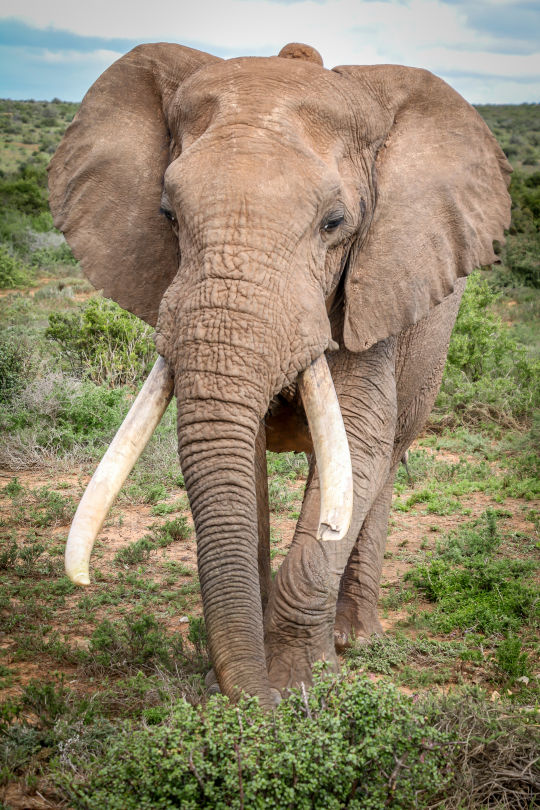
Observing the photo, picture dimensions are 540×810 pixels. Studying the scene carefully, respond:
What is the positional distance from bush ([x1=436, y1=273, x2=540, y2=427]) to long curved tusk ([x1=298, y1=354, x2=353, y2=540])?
6075 mm

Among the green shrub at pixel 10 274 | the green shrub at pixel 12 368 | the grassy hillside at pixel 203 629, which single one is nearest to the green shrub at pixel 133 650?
the grassy hillside at pixel 203 629

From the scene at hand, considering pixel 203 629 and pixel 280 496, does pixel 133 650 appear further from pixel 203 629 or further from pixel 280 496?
pixel 280 496

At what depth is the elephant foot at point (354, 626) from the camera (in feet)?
15.9

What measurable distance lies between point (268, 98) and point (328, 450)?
1454 mm

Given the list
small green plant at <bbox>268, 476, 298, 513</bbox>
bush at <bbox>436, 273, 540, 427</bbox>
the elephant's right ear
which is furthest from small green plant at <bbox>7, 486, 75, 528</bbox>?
bush at <bbox>436, 273, 540, 427</bbox>

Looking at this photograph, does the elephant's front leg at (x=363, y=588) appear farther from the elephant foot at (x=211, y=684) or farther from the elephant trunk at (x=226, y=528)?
the elephant trunk at (x=226, y=528)

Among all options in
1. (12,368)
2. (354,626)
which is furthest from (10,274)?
(354,626)

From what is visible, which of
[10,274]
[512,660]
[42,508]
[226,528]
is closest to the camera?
[226,528]

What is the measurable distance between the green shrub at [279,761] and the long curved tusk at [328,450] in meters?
0.60

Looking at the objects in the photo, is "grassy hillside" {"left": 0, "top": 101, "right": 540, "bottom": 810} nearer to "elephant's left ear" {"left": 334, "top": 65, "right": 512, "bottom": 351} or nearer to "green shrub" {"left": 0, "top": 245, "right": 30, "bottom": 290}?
"elephant's left ear" {"left": 334, "top": 65, "right": 512, "bottom": 351}

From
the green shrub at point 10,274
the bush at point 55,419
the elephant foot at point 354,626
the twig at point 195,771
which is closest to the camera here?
the twig at point 195,771

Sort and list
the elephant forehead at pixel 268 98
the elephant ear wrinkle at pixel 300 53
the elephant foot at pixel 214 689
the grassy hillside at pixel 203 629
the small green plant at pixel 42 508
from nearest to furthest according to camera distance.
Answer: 1. the grassy hillside at pixel 203 629
2. the elephant foot at pixel 214 689
3. the elephant forehead at pixel 268 98
4. the elephant ear wrinkle at pixel 300 53
5. the small green plant at pixel 42 508

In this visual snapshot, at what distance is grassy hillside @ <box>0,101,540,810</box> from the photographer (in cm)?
282

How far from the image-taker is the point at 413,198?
415 centimetres
